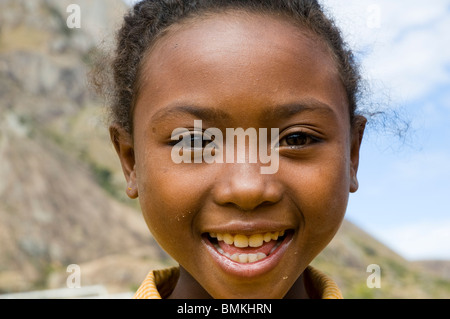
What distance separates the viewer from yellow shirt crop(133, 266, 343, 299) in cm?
171

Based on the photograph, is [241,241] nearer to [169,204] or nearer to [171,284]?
[169,204]

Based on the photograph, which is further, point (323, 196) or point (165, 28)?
point (165, 28)

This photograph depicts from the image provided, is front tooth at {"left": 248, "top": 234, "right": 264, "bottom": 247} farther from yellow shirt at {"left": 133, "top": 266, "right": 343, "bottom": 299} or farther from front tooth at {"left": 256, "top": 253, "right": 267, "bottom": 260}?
yellow shirt at {"left": 133, "top": 266, "right": 343, "bottom": 299}

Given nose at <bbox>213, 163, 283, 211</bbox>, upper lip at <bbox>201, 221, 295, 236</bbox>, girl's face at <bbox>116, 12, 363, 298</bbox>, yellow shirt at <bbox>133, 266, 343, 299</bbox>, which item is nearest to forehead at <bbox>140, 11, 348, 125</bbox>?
girl's face at <bbox>116, 12, 363, 298</bbox>

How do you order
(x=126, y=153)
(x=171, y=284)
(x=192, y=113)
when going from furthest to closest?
(x=171, y=284)
(x=126, y=153)
(x=192, y=113)

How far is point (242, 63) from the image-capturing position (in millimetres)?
1351

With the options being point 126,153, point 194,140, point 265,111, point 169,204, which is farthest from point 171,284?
point 265,111

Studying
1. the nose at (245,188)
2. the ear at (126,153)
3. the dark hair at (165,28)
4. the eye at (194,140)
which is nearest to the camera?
the nose at (245,188)

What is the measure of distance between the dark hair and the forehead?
0.13 ft

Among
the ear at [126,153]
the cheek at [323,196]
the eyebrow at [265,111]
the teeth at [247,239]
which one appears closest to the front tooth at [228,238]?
the teeth at [247,239]

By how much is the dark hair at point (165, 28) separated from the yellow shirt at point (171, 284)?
0.49 m

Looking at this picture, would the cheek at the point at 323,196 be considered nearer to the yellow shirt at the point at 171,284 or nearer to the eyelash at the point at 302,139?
the eyelash at the point at 302,139

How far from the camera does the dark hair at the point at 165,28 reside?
150cm

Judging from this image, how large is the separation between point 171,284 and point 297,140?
0.77m
